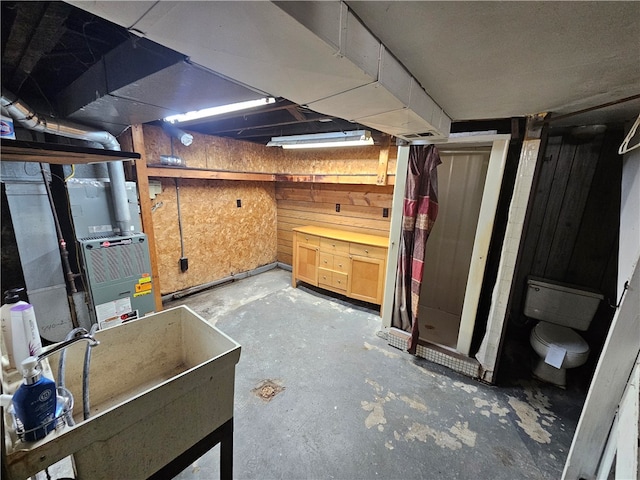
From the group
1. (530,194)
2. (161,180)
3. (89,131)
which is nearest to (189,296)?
(161,180)

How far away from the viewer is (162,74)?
1.22m

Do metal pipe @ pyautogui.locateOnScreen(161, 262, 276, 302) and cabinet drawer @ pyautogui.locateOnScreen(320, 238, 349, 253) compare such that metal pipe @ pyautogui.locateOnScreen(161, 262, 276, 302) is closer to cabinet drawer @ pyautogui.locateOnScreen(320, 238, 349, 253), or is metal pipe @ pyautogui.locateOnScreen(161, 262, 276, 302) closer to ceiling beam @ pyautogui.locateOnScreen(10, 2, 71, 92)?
cabinet drawer @ pyautogui.locateOnScreen(320, 238, 349, 253)

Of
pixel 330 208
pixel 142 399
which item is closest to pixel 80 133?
pixel 142 399

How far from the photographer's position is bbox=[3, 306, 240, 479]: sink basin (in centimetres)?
66

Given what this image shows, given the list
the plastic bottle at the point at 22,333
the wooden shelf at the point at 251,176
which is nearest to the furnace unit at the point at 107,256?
the wooden shelf at the point at 251,176

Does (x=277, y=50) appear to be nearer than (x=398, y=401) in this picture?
Yes

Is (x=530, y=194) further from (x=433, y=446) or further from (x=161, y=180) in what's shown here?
(x=161, y=180)

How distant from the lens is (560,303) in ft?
7.20

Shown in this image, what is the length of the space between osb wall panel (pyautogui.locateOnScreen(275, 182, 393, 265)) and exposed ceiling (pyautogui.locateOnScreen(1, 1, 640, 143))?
1728mm

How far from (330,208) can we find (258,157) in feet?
4.60

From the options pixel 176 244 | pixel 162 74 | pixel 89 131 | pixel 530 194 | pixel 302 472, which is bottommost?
pixel 302 472

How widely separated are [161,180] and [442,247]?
3.51 metres

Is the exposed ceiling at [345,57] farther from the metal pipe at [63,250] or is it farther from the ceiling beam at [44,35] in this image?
the metal pipe at [63,250]

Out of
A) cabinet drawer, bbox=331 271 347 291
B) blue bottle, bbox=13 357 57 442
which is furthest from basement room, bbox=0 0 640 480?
cabinet drawer, bbox=331 271 347 291
